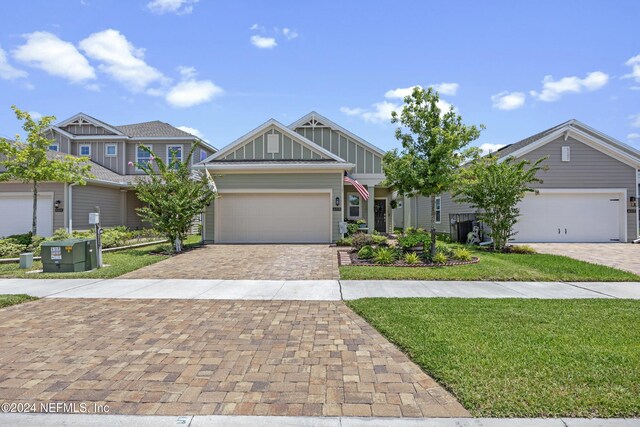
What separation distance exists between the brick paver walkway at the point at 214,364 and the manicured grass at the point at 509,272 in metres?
3.59

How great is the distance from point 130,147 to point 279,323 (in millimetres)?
22958

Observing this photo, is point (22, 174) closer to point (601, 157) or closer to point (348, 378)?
point (348, 378)

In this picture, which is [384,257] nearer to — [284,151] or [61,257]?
[284,151]

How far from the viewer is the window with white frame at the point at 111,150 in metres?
23.6

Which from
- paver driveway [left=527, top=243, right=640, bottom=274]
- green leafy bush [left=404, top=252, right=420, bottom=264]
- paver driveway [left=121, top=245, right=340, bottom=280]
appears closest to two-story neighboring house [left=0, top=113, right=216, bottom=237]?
paver driveway [left=121, top=245, right=340, bottom=280]

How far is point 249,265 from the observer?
1103 centimetres

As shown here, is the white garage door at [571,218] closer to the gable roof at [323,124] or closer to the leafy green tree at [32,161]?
the gable roof at [323,124]

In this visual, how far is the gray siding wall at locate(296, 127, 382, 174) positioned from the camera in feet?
66.2

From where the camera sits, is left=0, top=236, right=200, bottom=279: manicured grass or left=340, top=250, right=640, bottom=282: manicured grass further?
left=0, top=236, right=200, bottom=279: manicured grass

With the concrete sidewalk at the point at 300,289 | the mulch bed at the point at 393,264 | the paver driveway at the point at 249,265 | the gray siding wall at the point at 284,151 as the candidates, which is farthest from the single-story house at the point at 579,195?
the concrete sidewalk at the point at 300,289

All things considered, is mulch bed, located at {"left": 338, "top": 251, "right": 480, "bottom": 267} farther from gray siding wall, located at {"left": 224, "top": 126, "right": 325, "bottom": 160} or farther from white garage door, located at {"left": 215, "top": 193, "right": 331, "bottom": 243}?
gray siding wall, located at {"left": 224, "top": 126, "right": 325, "bottom": 160}

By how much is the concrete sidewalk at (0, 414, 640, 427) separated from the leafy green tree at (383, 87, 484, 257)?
27.9 feet

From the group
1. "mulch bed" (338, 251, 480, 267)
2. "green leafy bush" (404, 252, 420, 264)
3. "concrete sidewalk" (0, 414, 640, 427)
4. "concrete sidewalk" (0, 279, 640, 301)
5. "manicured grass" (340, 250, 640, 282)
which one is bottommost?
"concrete sidewalk" (0, 414, 640, 427)

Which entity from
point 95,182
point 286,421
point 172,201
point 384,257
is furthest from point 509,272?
point 95,182
